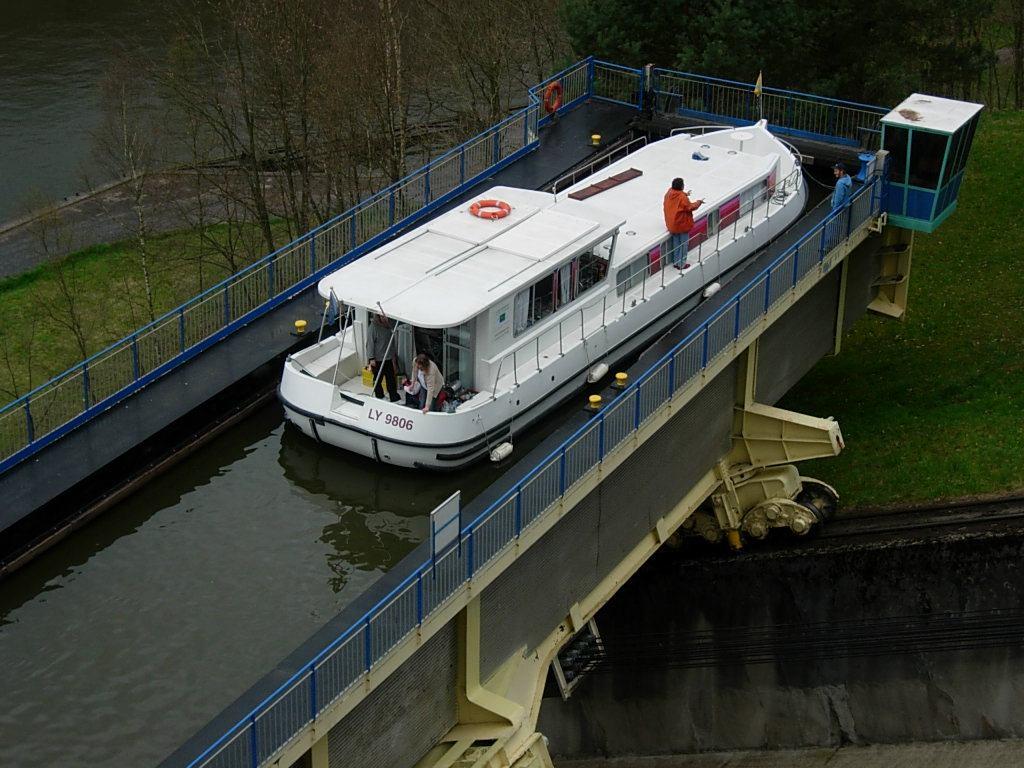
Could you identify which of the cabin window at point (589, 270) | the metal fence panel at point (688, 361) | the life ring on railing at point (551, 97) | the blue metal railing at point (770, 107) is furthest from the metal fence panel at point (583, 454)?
the life ring on railing at point (551, 97)

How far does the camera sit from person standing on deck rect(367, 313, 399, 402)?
21047 mm

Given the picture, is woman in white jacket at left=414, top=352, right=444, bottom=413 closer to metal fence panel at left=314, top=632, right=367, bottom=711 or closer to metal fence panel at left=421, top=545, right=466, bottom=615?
metal fence panel at left=421, top=545, right=466, bottom=615

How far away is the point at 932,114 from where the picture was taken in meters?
27.7

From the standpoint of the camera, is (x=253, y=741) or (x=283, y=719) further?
(x=283, y=719)

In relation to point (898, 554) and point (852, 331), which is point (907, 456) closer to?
point (898, 554)

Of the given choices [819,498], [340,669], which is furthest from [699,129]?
[340,669]

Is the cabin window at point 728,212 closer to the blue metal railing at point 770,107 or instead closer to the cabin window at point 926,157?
the cabin window at point 926,157

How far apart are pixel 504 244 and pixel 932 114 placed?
33.0ft

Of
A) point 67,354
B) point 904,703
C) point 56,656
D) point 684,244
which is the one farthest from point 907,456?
point 67,354

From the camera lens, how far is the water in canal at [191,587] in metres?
16.8

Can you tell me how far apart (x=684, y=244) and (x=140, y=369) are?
9061 millimetres

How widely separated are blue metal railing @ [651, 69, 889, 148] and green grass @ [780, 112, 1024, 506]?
448 centimetres

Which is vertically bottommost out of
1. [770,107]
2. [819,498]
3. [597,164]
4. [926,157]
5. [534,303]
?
[819,498]

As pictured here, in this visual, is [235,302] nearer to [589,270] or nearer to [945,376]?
[589,270]
